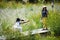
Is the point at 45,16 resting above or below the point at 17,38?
above

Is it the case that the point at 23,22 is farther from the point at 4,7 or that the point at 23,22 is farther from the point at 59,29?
the point at 59,29

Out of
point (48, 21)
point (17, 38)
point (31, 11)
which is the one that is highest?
point (31, 11)

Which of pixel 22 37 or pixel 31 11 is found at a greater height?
pixel 31 11

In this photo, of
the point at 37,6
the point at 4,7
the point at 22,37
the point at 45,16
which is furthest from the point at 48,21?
the point at 4,7

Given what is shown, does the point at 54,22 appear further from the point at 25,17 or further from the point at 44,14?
the point at 25,17

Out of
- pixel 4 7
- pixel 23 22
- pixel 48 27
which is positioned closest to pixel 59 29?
pixel 48 27

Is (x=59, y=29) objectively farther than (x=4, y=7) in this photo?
Yes

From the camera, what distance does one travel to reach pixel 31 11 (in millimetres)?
1545

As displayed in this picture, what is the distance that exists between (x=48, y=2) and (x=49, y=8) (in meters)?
0.06

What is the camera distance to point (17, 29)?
149 cm

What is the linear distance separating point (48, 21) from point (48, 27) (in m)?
0.06

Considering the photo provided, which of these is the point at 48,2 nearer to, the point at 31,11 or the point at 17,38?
the point at 31,11

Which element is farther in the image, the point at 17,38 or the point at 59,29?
the point at 59,29

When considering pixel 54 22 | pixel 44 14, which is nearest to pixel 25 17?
pixel 44 14
